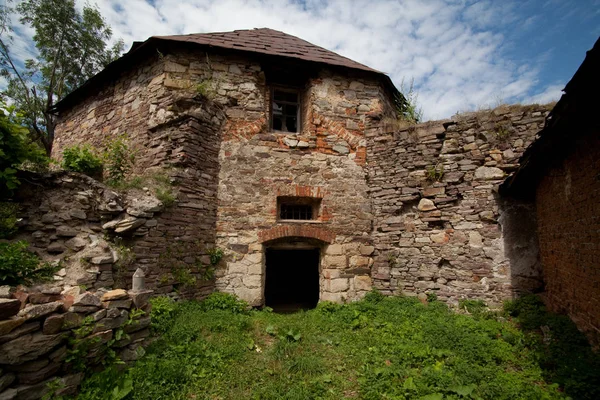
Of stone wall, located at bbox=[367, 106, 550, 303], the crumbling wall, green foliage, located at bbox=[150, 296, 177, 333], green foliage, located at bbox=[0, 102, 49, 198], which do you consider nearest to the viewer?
green foliage, located at bbox=[0, 102, 49, 198]

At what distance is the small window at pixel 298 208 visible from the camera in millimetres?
7598

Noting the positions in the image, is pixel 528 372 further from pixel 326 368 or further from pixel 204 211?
pixel 204 211

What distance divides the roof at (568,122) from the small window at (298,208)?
427cm

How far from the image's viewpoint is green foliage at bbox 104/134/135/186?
7293 millimetres

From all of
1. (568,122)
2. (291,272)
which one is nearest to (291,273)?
(291,272)

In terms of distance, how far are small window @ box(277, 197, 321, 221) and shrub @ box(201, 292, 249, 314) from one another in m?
2.22

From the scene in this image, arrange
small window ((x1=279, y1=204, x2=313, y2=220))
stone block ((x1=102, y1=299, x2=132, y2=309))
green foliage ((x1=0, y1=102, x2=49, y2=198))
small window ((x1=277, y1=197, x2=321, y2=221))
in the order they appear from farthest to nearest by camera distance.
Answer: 1. small window ((x1=279, y1=204, x2=313, y2=220))
2. small window ((x1=277, y1=197, x2=321, y2=221))
3. green foliage ((x1=0, y1=102, x2=49, y2=198))
4. stone block ((x1=102, y1=299, x2=132, y2=309))

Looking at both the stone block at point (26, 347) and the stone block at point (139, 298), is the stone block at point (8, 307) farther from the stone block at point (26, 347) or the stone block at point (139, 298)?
the stone block at point (139, 298)

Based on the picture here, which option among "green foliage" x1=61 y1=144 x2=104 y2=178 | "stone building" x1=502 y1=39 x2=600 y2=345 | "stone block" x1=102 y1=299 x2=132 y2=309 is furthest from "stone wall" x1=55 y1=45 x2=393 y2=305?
"stone building" x1=502 y1=39 x2=600 y2=345

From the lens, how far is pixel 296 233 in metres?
7.22

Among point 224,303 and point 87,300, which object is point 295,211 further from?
point 87,300

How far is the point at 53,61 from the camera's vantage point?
1470 cm

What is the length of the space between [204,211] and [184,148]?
1.45 meters

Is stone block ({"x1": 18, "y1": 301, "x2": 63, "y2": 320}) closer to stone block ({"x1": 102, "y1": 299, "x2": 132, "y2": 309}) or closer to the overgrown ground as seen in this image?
stone block ({"x1": 102, "y1": 299, "x2": 132, "y2": 309})
